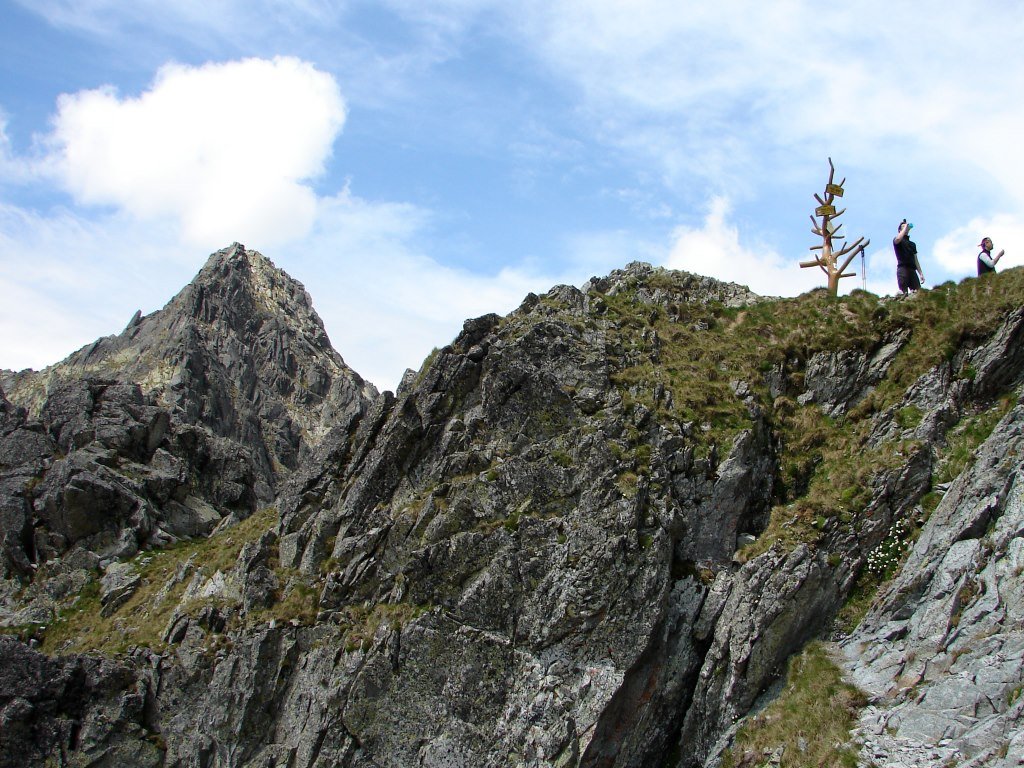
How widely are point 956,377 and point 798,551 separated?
8.56m

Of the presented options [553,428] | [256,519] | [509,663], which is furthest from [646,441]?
[256,519]

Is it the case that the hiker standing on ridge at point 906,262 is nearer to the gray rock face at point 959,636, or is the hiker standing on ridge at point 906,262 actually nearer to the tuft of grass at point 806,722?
the gray rock face at point 959,636

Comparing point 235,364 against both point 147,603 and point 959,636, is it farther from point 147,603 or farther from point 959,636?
point 959,636

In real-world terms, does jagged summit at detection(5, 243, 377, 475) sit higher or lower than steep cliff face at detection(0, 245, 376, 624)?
higher

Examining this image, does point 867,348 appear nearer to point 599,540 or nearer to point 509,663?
point 599,540

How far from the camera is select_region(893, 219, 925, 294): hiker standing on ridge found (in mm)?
31375

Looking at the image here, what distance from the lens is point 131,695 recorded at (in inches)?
1086

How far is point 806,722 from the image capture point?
19.4 meters

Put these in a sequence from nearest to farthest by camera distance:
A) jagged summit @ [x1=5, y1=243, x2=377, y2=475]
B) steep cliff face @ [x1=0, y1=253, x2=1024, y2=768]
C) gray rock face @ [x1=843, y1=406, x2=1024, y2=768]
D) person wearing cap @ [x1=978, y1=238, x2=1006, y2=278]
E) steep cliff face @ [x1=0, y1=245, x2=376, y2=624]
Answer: gray rock face @ [x1=843, y1=406, x2=1024, y2=768], steep cliff face @ [x1=0, y1=253, x2=1024, y2=768], person wearing cap @ [x1=978, y1=238, x2=1006, y2=278], steep cliff face @ [x1=0, y1=245, x2=376, y2=624], jagged summit @ [x1=5, y1=243, x2=377, y2=475]

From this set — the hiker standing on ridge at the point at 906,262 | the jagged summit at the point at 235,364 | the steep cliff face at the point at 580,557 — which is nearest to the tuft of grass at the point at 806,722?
the steep cliff face at the point at 580,557

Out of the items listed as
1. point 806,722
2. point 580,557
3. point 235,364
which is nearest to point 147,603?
point 580,557

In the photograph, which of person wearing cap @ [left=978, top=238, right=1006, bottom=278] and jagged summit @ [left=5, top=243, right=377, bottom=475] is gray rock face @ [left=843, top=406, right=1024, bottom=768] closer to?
person wearing cap @ [left=978, top=238, right=1006, bottom=278]

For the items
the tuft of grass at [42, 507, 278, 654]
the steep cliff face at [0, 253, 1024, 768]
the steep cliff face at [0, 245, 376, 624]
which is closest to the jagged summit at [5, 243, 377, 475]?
the steep cliff face at [0, 245, 376, 624]

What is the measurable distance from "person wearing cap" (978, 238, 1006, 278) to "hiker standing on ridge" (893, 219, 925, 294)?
222cm
